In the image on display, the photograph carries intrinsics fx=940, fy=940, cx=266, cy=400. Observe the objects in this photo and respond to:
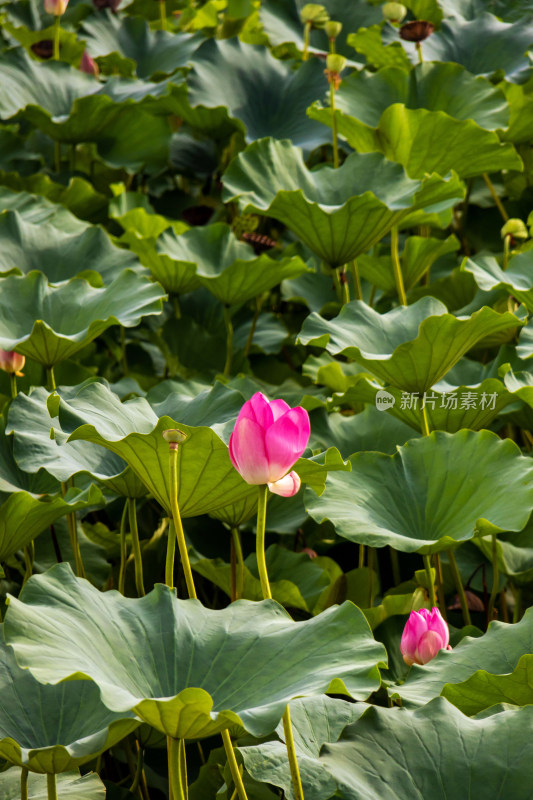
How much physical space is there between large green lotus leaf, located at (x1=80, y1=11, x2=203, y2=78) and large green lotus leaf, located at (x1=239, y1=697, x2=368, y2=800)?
2099 millimetres

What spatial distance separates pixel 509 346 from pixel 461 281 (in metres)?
0.41

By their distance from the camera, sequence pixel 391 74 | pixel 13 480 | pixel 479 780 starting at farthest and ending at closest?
1. pixel 391 74
2. pixel 13 480
3. pixel 479 780

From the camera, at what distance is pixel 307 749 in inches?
38.9

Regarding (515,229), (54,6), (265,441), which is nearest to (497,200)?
(515,229)

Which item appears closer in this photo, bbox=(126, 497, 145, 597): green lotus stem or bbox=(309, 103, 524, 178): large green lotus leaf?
bbox=(126, 497, 145, 597): green lotus stem

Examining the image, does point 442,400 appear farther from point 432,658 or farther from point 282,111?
point 282,111

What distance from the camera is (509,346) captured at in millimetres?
1558

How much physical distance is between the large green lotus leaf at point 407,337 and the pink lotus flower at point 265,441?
1.48 feet

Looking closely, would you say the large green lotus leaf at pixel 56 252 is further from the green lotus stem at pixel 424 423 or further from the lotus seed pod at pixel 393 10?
the lotus seed pod at pixel 393 10

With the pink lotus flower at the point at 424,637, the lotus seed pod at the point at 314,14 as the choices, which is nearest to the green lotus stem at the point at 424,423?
the pink lotus flower at the point at 424,637

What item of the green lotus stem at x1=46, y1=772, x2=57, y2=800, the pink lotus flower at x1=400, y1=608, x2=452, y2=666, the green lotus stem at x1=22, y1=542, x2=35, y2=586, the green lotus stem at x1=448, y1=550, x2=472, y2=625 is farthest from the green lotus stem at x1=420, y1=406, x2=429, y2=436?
the green lotus stem at x1=46, y1=772, x2=57, y2=800

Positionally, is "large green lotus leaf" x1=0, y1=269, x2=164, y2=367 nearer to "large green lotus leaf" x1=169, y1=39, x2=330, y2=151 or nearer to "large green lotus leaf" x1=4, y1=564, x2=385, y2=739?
"large green lotus leaf" x1=4, y1=564, x2=385, y2=739

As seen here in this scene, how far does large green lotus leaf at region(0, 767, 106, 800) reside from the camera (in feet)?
3.27

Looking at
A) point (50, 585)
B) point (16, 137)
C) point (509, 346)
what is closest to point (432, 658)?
point (50, 585)
